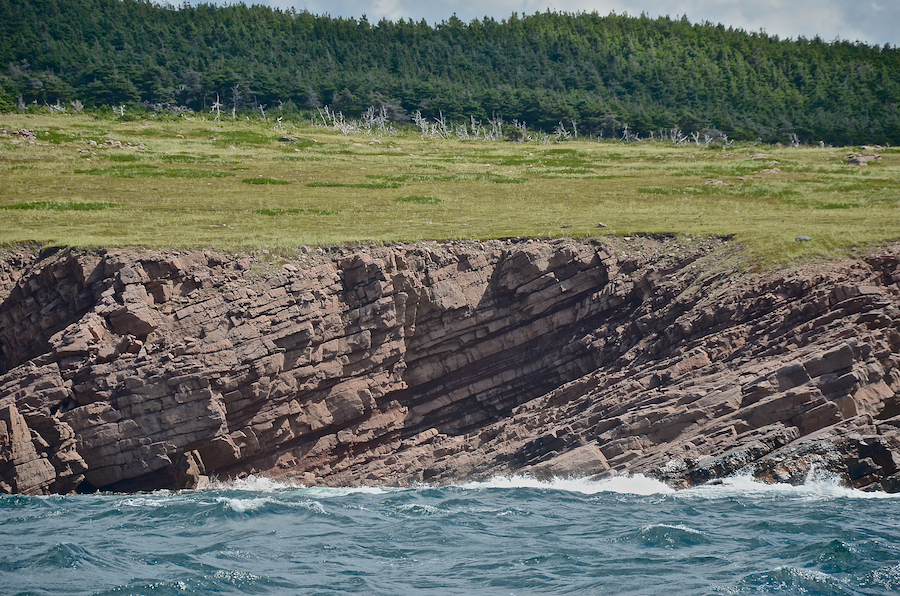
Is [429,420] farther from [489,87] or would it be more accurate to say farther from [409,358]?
[489,87]

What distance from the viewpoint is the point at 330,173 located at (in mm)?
61531

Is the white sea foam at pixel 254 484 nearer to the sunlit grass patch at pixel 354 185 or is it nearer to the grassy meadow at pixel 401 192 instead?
the grassy meadow at pixel 401 192

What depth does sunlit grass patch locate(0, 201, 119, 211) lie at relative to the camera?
146 ft

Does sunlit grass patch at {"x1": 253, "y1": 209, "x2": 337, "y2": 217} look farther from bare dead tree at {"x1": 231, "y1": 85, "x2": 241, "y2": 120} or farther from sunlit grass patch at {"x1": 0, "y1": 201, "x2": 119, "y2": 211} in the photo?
bare dead tree at {"x1": 231, "y1": 85, "x2": 241, "y2": 120}

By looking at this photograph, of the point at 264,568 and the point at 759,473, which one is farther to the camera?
the point at 759,473

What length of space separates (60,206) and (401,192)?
18581mm

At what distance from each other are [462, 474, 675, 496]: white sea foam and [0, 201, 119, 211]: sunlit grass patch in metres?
26.0

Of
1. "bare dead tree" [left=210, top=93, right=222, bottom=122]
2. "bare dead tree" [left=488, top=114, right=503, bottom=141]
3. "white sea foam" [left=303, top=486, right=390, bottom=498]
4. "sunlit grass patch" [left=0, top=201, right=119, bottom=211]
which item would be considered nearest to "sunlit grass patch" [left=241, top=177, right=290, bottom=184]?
"sunlit grass patch" [left=0, top=201, right=119, bottom=211]

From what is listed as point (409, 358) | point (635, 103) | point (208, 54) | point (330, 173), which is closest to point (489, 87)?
point (635, 103)

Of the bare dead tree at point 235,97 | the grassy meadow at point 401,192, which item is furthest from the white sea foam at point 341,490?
the bare dead tree at point 235,97

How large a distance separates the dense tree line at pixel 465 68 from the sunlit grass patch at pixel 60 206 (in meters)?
50.3

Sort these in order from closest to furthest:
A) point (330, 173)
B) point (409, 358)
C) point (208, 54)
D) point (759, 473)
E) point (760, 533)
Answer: point (760, 533) → point (759, 473) → point (409, 358) → point (330, 173) → point (208, 54)

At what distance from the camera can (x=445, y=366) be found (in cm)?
3597

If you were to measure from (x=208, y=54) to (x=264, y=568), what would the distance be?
10765cm
